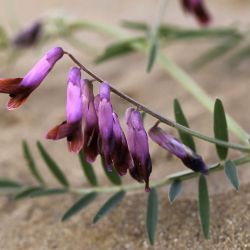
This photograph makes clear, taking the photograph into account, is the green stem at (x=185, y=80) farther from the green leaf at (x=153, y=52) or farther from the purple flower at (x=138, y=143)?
the purple flower at (x=138, y=143)

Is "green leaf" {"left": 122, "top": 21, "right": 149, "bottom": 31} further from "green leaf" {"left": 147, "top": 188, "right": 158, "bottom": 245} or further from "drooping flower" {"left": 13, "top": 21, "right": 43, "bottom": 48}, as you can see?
"green leaf" {"left": 147, "top": 188, "right": 158, "bottom": 245}

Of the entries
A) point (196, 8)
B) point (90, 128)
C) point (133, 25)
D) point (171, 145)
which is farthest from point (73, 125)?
point (196, 8)

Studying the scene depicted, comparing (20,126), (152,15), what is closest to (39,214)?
(20,126)

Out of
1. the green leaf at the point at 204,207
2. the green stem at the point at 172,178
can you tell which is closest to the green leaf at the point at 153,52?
the green stem at the point at 172,178

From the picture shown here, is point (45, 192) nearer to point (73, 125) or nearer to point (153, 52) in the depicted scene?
point (73, 125)

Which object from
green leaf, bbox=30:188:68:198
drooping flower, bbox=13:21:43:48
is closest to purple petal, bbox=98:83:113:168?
green leaf, bbox=30:188:68:198
